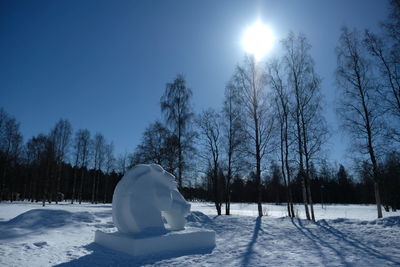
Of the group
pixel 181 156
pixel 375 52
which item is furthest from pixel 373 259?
pixel 181 156

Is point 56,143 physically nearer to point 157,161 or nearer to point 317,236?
point 157,161

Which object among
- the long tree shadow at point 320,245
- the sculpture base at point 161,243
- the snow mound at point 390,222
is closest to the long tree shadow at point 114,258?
the sculpture base at point 161,243

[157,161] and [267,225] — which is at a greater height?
[157,161]

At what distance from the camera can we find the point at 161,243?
711 centimetres

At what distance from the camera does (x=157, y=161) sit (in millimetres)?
21297

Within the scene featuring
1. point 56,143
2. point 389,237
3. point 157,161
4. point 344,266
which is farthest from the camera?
point 56,143

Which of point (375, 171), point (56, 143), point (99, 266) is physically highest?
point (56, 143)

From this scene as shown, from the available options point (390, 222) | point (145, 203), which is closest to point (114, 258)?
point (145, 203)

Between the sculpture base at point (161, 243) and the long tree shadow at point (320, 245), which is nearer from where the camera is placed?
the long tree shadow at point (320, 245)

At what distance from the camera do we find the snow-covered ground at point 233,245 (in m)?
6.13

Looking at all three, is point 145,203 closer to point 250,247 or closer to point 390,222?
point 250,247

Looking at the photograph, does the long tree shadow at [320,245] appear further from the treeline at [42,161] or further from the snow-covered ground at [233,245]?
the treeline at [42,161]

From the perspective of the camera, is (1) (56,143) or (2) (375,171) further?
(1) (56,143)

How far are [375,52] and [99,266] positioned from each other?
1465cm
